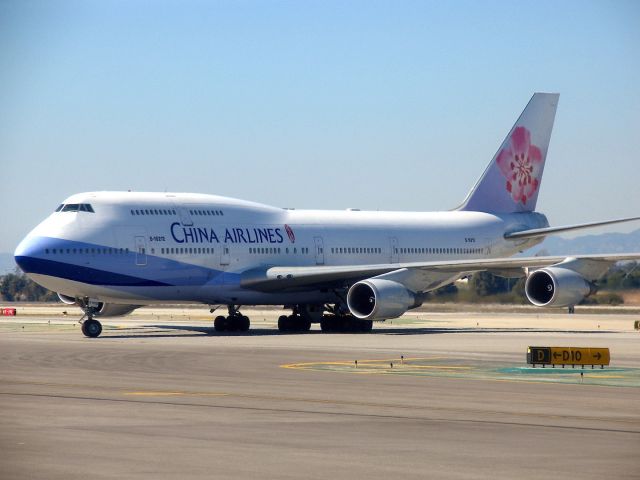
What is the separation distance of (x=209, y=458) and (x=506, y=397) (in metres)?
8.80

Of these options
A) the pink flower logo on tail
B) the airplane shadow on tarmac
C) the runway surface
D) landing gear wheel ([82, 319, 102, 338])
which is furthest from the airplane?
the runway surface

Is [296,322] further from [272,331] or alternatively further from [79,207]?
[79,207]

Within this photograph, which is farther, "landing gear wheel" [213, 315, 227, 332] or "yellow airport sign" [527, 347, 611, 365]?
"landing gear wheel" [213, 315, 227, 332]

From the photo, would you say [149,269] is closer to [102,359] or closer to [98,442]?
[102,359]

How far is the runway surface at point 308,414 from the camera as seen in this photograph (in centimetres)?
1421

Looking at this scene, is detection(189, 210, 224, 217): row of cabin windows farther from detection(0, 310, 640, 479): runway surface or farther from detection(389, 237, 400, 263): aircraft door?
detection(0, 310, 640, 479): runway surface

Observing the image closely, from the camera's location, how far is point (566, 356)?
97.1 feet

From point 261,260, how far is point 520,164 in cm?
1661

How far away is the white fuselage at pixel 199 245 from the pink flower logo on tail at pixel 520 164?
5.28 m

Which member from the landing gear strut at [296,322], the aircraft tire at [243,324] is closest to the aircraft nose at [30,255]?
the aircraft tire at [243,324]

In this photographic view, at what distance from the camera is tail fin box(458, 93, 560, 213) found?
59.8m

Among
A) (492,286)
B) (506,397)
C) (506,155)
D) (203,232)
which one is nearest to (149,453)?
(506,397)

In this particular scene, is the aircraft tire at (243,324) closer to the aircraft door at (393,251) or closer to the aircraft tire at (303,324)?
the aircraft tire at (303,324)

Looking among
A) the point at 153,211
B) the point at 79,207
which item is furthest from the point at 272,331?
the point at 79,207
